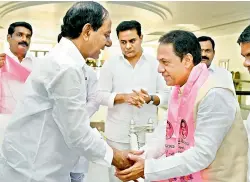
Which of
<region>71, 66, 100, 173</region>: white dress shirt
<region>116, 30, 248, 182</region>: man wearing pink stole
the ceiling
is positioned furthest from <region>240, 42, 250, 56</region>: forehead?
the ceiling

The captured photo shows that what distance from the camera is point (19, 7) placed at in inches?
353

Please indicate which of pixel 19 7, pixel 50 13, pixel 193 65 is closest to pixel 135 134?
pixel 193 65

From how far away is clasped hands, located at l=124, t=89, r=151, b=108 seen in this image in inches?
101

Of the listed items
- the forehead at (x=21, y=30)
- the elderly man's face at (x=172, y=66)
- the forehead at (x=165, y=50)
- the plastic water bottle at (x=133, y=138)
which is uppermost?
the forehead at (x=21, y=30)

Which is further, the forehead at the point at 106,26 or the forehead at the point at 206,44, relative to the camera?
the forehead at the point at 206,44

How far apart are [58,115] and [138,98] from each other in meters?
1.23

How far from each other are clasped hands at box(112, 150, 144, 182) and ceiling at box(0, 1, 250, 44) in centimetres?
667

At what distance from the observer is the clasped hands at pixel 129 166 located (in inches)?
67.0

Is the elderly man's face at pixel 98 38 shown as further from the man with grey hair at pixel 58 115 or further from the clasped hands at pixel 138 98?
the clasped hands at pixel 138 98

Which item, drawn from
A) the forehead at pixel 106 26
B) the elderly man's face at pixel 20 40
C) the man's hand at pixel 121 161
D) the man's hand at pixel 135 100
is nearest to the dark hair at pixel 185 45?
the forehead at pixel 106 26

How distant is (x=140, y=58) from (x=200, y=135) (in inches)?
61.1

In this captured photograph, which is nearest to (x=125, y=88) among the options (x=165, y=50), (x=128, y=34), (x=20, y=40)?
Answer: (x=128, y=34)

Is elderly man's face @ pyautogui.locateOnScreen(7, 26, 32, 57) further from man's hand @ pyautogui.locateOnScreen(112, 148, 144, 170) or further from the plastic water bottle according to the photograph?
man's hand @ pyautogui.locateOnScreen(112, 148, 144, 170)

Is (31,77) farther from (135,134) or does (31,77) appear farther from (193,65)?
(135,134)
